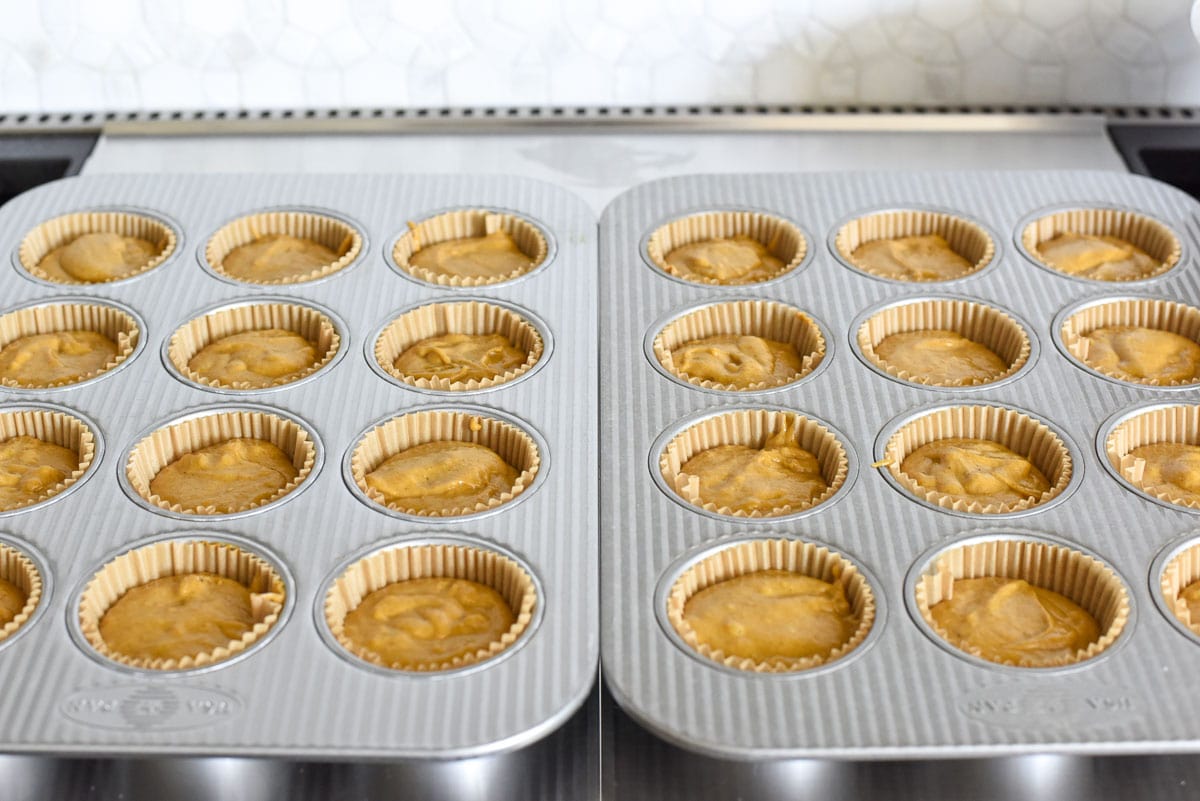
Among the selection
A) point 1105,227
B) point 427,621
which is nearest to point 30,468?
point 427,621

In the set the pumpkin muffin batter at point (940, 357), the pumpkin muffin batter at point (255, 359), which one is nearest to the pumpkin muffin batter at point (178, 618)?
the pumpkin muffin batter at point (255, 359)

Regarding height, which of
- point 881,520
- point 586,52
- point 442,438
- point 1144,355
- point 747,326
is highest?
point 586,52

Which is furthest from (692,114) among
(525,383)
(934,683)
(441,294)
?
(934,683)

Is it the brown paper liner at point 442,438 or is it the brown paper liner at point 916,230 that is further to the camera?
the brown paper liner at point 916,230

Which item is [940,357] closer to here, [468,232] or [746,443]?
[746,443]

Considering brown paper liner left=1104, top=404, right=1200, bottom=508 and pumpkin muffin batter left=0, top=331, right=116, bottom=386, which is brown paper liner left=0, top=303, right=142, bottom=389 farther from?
brown paper liner left=1104, top=404, right=1200, bottom=508

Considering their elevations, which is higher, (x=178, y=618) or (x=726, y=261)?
(x=726, y=261)

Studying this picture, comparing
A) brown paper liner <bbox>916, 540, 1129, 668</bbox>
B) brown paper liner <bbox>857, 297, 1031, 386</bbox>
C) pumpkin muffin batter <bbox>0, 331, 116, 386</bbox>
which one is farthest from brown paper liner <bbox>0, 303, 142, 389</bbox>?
brown paper liner <bbox>916, 540, 1129, 668</bbox>

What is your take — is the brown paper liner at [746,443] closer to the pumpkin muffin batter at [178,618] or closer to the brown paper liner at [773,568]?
the brown paper liner at [773,568]
